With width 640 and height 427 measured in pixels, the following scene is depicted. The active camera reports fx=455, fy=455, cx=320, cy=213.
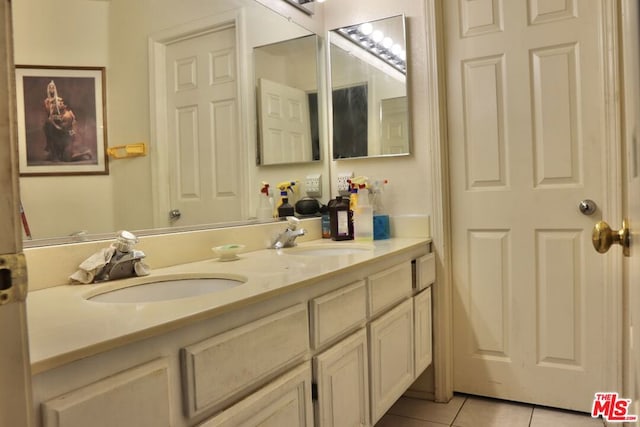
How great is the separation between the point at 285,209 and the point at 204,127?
0.59 meters

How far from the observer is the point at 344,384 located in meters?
1.28

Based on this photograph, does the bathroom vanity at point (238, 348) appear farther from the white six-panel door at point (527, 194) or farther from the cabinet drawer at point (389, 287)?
the white six-panel door at point (527, 194)

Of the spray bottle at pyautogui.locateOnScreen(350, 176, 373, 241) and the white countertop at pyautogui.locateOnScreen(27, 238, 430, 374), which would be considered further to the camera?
the spray bottle at pyautogui.locateOnScreen(350, 176, 373, 241)

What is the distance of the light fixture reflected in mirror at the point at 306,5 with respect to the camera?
220cm

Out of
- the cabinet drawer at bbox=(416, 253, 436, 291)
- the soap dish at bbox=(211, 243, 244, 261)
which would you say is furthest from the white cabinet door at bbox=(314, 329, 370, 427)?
the cabinet drawer at bbox=(416, 253, 436, 291)

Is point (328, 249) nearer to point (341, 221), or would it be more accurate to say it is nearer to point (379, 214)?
point (341, 221)

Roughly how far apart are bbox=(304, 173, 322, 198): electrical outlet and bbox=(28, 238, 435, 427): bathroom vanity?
2.00 ft

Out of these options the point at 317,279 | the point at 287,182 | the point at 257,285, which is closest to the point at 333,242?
the point at 287,182

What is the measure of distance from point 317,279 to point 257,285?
18 cm

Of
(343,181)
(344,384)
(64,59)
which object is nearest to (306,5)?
(343,181)

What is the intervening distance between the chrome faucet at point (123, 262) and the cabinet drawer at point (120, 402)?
19.3 inches

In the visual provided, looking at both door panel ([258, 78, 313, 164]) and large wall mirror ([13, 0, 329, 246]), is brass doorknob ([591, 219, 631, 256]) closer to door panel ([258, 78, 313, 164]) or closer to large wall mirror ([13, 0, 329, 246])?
large wall mirror ([13, 0, 329, 246])

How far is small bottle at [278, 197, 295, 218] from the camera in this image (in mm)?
2070

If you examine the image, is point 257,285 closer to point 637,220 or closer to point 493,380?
point 637,220
